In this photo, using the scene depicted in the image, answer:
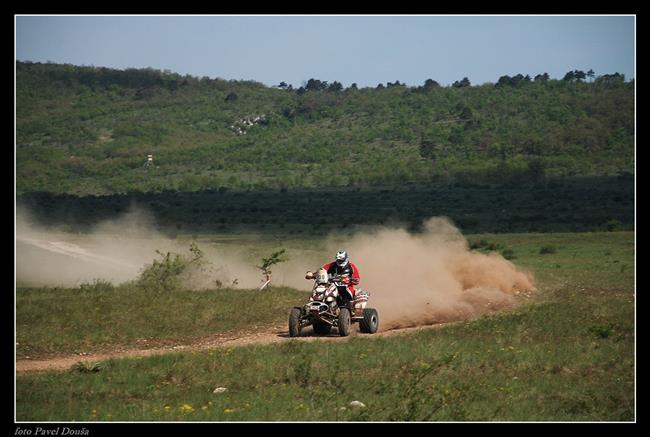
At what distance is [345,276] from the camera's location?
84.6ft

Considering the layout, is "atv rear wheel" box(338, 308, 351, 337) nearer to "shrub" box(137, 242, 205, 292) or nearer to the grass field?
the grass field

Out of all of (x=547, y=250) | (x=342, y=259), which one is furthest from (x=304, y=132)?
(x=342, y=259)

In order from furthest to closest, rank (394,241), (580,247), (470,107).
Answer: (470,107) → (580,247) → (394,241)

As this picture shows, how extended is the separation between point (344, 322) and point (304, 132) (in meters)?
132

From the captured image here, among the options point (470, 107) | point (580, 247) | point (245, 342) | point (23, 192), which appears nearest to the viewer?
point (245, 342)

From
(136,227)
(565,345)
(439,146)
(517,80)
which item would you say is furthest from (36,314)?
(517,80)

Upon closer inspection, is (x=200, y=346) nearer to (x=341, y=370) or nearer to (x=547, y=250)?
(x=341, y=370)

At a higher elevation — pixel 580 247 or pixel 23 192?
pixel 23 192

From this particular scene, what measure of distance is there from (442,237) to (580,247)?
1323 cm

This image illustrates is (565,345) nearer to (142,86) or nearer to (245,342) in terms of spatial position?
(245,342)

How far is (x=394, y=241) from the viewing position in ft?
123

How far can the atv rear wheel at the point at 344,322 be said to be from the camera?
80.9 feet

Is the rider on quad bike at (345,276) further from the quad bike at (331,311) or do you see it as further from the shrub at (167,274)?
the shrub at (167,274)
